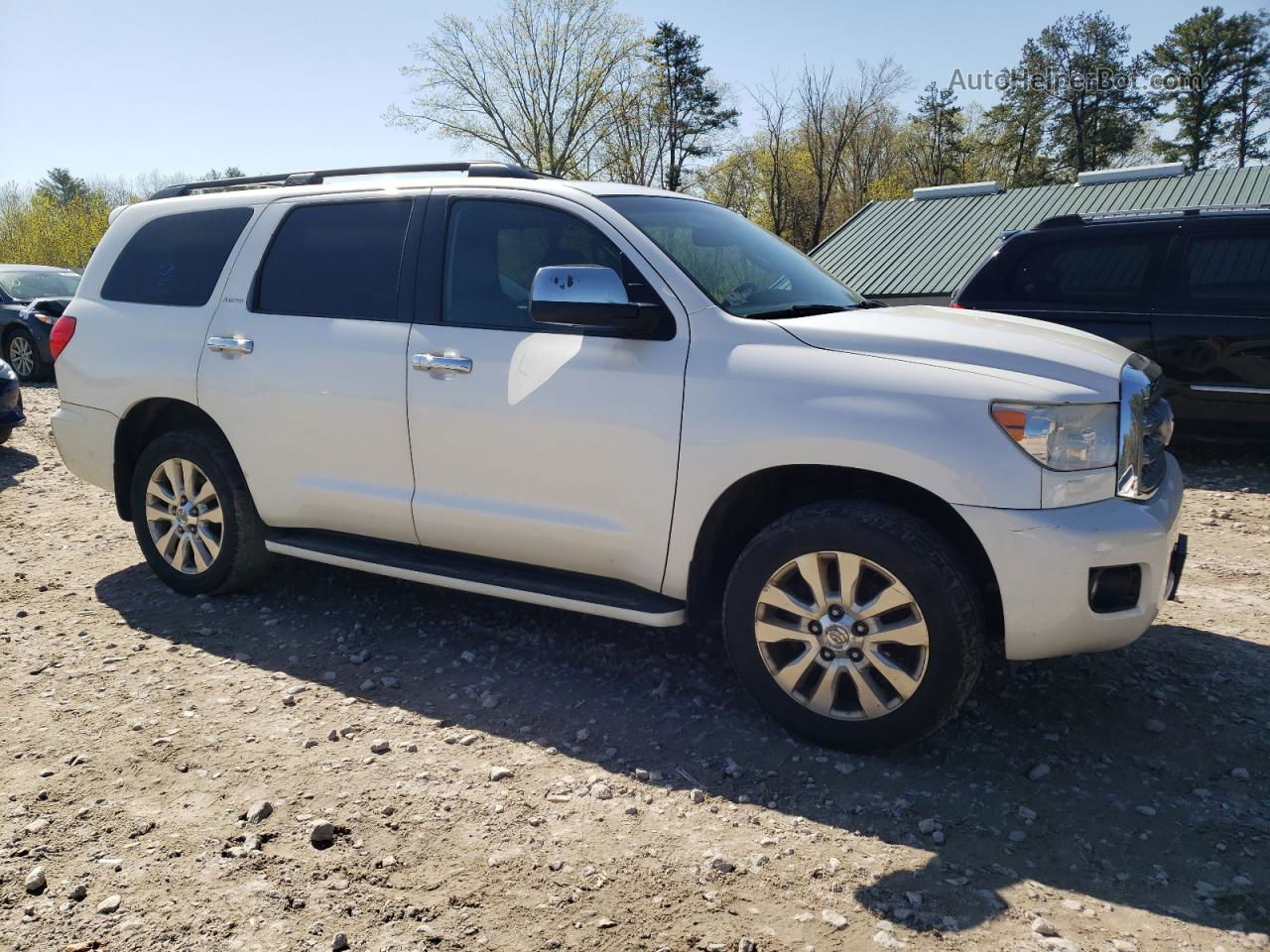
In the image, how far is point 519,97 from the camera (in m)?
41.7

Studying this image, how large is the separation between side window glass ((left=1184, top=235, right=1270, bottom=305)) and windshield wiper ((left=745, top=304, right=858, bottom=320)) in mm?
4893

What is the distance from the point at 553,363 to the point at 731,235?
1059 millimetres

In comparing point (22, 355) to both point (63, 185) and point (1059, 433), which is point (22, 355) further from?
point (63, 185)

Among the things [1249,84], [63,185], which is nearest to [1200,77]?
[1249,84]

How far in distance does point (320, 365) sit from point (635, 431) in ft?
5.11

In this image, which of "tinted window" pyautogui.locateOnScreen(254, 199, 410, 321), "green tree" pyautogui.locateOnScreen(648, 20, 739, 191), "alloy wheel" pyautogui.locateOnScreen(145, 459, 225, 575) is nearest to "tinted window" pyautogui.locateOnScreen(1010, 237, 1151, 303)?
"tinted window" pyautogui.locateOnScreen(254, 199, 410, 321)

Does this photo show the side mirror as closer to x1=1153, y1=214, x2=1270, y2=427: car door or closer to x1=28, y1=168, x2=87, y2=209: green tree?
x1=1153, y1=214, x2=1270, y2=427: car door

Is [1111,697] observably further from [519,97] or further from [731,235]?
[519,97]

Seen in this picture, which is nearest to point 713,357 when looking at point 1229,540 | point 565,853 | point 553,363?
point 553,363

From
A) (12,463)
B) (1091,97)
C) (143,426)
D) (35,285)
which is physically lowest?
(12,463)

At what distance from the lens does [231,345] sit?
4.45 meters

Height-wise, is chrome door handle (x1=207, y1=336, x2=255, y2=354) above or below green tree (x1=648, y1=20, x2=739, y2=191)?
below

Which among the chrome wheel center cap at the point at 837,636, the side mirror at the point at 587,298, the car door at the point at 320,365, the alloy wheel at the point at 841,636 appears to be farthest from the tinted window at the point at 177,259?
the chrome wheel center cap at the point at 837,636

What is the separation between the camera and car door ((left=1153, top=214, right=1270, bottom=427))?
7.11 meters
